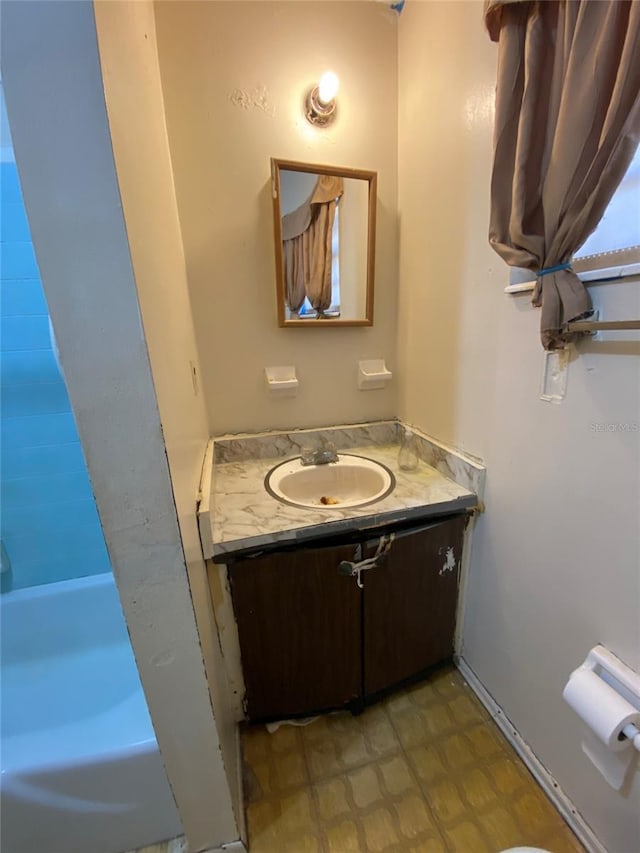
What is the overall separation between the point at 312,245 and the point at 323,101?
44cm

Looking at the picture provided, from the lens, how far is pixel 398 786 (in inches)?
40.1

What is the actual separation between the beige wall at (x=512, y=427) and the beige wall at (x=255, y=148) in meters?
0.12

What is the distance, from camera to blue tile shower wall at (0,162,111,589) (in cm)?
114

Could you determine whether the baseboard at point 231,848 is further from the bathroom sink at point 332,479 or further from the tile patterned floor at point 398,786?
the bathroom sink at point 332,479

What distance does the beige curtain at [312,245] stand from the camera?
124cm

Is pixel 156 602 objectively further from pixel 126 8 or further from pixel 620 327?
pixel 126 8

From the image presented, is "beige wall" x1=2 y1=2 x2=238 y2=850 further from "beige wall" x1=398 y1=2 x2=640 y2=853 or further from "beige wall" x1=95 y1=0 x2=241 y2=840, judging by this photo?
"beige wall" x1=398 y1=2 x2=640 y2=853

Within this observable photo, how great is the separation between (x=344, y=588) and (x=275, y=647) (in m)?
0.28

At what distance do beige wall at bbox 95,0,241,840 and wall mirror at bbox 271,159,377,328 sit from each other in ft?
1.21

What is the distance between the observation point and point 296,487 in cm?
131

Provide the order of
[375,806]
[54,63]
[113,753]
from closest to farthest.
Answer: [54,63]
[113,753]
[375,806]

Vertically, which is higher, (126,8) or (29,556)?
(126,8)

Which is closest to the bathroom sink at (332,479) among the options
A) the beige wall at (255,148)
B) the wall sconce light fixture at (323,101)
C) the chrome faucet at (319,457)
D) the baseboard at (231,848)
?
the chrome faucet at (319,457)

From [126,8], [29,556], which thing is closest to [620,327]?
[126,8]
